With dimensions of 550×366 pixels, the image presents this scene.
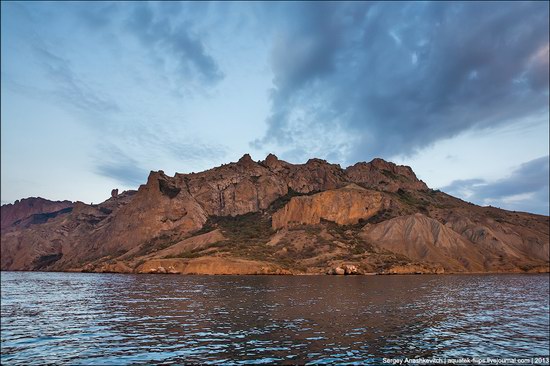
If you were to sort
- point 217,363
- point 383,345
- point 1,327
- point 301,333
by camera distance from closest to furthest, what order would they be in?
point 217,363 → point 383,345 → point 301,333 → point 1,327

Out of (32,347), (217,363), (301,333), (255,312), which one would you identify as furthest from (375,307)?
(32,347)

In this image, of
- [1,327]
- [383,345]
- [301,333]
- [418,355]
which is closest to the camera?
[418,355]

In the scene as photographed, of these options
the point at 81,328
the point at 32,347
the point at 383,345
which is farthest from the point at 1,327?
the point at 383,345

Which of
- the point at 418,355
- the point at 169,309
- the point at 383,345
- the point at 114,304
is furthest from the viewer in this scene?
the point at 114,304

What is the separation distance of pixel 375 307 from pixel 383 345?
26911mm

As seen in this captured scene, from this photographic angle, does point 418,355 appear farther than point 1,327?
No

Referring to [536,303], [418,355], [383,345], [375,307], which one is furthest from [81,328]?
[536,303]

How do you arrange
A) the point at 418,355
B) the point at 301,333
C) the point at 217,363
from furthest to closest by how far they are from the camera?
the point at 301,333, the point at 418,355, the point at 217,363

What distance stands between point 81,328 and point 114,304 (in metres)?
23.8

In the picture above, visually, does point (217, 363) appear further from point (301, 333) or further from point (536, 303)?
point (536, 303)

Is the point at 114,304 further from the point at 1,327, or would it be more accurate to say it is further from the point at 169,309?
the point at 1,327

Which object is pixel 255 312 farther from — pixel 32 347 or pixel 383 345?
pixel 32 347

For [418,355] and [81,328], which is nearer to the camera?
[418,355]

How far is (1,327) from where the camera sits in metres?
39.7
